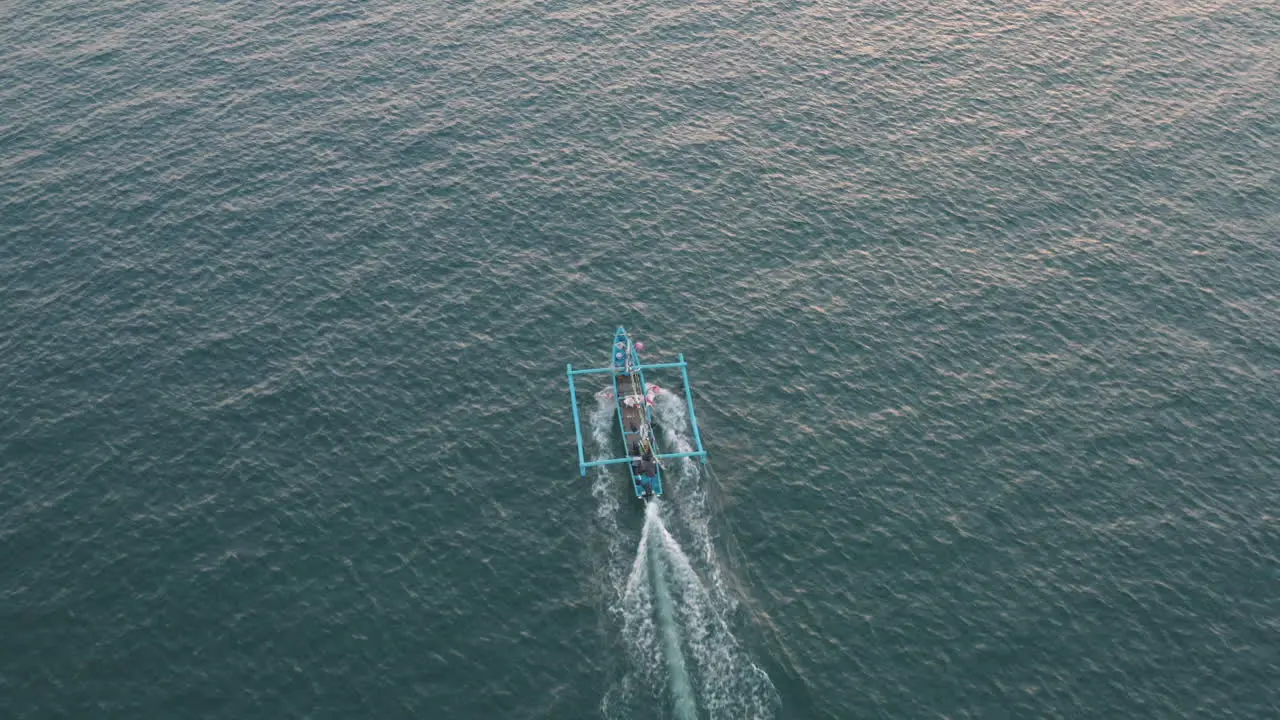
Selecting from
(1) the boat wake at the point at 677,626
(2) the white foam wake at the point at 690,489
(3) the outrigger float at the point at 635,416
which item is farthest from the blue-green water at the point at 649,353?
(3) the outrigger float at the point at 635,416

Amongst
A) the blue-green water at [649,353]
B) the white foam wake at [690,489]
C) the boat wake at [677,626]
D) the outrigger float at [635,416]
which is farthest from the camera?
the outrigger float at [635,416]

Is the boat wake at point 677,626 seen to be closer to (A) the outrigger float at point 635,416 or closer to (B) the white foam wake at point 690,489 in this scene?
(B) the white foam wake at point 690,489

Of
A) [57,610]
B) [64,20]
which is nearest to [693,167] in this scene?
[57,610]

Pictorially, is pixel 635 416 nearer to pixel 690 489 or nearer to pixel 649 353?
pixel 649 353

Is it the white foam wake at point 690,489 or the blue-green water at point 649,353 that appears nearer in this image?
the blue-green water at point 649,353

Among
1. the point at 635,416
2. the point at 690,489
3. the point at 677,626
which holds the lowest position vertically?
the point at 677,626

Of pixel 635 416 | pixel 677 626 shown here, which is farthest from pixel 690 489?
pixel 677 626

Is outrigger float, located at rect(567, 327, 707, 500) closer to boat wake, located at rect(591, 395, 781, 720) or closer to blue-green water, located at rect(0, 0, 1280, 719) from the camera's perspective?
blue-green water, located at rect(0, 0, 1280, 719)
